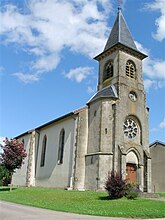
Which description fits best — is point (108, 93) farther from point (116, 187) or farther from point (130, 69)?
point (116, 187)

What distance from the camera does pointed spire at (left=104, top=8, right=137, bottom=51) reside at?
33625 millimetres

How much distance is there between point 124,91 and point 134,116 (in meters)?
3.01

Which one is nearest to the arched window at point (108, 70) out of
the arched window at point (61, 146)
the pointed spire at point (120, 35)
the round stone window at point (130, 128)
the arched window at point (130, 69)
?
the arched window at point (130, 69)

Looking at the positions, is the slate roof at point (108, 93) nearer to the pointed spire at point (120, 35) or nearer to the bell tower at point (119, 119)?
the bell tower at point (119, 119)

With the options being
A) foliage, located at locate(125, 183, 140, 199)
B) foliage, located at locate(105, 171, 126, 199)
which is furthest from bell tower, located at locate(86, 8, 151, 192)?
foliage, located at locate(105, 171, 126, 199)

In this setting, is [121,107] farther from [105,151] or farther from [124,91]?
[105,151]

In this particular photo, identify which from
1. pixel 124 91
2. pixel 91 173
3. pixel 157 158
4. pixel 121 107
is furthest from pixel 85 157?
pixel 157 158

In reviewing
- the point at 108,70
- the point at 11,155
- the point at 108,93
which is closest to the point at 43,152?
the point at 11,155

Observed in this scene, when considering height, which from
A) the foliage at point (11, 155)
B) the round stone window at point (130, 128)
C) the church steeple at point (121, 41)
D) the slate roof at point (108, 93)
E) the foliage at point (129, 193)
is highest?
the church steeple at point (121, 41)

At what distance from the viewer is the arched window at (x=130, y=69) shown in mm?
32794

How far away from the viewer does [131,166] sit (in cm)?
2884

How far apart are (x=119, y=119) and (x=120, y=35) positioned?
11637 millimetres

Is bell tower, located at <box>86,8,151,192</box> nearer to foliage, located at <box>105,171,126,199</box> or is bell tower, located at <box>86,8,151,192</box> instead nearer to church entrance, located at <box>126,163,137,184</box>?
church entrance, located at <box>126,163,137,184</box>

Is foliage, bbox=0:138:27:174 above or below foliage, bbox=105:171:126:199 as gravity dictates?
above
